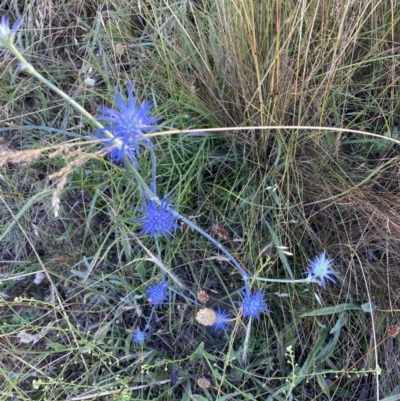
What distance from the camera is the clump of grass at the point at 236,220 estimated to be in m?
1.02

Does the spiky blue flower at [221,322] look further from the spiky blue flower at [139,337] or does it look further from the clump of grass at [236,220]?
the spiky blue flower at [139,337]

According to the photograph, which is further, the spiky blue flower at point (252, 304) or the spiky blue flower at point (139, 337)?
the spiky blue flower at point (139, 337)

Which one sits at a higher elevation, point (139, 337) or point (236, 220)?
point (236, 220)

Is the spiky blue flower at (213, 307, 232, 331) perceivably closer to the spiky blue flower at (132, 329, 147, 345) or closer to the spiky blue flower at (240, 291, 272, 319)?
the spiky blue flower at (240, 291, 272, 319)

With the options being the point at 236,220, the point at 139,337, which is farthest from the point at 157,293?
the point at 236,220

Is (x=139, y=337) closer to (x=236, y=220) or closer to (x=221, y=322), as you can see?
(x=221, y=322)

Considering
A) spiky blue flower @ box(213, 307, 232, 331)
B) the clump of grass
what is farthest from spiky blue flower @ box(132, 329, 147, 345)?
spiky blue flower @ box(213, 307, 232, 331)

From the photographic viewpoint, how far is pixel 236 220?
1.12 metres

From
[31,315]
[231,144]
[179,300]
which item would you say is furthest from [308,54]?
[31,315]

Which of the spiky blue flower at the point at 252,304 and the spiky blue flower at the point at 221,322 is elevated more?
the spiky blue flower at the point at 252,304

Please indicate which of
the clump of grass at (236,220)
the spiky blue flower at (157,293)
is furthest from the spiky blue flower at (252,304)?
the spiky blue flower at (157,293)

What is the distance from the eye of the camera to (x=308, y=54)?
3.43ft

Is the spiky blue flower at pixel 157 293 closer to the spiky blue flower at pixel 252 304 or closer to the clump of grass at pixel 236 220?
the clump of grass at pixel 236 220

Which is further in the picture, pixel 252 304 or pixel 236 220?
pixel 236 220
